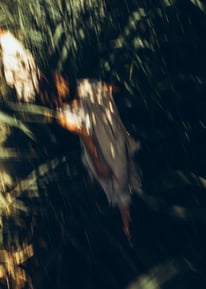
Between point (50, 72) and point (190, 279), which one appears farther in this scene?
point (50, 72)

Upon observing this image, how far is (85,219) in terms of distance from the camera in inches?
34.7

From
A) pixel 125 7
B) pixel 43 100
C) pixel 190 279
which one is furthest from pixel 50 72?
pixel 190 279

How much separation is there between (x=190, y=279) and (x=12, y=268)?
0.31 m

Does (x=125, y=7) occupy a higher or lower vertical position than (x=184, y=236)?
higher

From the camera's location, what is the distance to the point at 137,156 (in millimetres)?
868

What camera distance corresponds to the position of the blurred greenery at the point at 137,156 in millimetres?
834

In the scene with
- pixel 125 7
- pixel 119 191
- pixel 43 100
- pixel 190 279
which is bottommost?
→ pixel 190 279

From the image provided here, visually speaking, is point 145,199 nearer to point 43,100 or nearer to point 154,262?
point 154,262

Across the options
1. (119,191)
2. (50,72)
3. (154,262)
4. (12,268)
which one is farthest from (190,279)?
(50,72)

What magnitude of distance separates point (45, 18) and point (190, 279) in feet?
1.72

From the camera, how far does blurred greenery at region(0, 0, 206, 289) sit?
83cm

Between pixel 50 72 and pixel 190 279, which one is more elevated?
pixel 50 72

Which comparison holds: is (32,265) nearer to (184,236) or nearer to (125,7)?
(184,236)

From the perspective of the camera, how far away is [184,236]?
2.72 ft
